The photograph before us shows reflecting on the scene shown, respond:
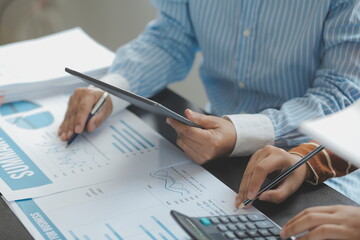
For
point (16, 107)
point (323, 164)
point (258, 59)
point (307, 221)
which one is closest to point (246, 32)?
point (258, 59)

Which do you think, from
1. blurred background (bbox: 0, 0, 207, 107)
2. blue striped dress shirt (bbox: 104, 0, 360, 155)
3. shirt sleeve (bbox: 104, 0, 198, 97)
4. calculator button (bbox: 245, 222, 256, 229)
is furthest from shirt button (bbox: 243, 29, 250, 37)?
blurred background (bbox: 0, 0, 207, 107)

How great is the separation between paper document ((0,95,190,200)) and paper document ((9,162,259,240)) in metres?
0.03

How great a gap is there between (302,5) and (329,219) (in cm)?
59

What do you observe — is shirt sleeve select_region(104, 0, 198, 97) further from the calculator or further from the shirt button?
the calculator

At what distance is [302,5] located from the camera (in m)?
1.26

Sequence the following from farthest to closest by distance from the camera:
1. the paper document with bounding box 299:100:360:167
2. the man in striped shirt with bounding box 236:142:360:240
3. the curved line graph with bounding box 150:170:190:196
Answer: the curved line graph with bounding box 150:170:190:196 → the man in striped shirt with bounding box 236:142:360:240 → the paper document with bounding box 299:100:360:167

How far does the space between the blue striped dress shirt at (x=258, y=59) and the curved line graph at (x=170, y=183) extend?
14 cm

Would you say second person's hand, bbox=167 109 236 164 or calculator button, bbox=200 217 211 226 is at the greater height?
second person's hand, bbox=167 109 236 164

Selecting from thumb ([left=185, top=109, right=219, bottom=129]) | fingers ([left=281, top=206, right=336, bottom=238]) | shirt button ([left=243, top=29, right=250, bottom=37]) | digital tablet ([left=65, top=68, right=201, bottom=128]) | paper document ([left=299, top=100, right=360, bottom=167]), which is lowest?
fingers ([left=281, top=206, right=336, bottom=238])

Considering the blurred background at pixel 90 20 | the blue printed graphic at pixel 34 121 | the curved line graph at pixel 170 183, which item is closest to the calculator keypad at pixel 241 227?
the curved line graph at pixel 170 183

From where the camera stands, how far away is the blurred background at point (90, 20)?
258 centimetres

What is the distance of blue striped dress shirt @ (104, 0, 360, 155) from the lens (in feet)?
3.79

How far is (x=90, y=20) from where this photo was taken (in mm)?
2713

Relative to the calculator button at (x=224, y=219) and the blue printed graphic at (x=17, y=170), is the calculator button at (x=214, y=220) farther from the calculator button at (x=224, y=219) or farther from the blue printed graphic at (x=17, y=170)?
the blue printed graphic at (x=17, y=170)
